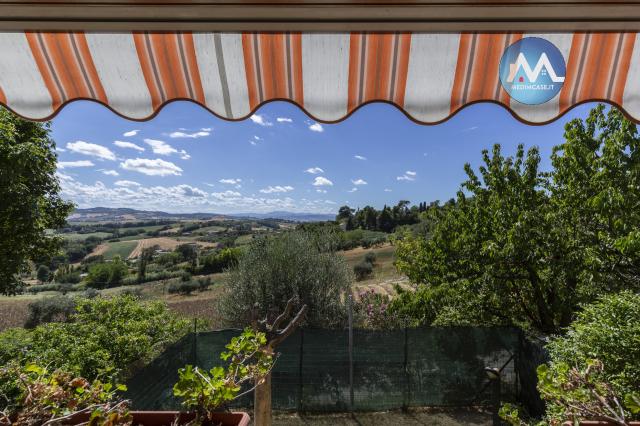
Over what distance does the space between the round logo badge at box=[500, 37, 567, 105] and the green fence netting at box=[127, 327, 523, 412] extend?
19.8ft

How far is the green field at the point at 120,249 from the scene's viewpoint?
36.3m

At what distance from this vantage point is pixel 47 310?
1827cm

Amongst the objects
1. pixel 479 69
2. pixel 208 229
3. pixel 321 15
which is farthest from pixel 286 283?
pixel 208 229

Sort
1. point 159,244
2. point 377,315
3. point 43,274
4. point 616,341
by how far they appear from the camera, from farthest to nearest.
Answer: point 159,244, point 43,274, point 377,315, point 616,341

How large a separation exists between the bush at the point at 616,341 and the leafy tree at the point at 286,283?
695 cm

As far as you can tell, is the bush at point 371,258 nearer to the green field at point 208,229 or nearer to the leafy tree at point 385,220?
the leafy tree at point 385,220

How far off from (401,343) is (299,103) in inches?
250

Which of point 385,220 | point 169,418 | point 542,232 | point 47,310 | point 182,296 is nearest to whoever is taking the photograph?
point 169,418

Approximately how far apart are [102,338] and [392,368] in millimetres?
5676

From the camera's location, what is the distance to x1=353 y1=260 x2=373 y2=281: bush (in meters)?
24.8

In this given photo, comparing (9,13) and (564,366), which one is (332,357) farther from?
(9,13)

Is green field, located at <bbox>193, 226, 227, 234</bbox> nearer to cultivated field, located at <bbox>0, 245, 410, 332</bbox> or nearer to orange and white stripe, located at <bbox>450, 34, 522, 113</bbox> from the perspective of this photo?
cultivated field, located at <bbox>0, 245, 410, 332</bbox>

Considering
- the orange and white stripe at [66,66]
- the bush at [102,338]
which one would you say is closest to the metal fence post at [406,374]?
the bush at [102,338]

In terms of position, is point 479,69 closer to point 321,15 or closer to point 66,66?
point 321,15
